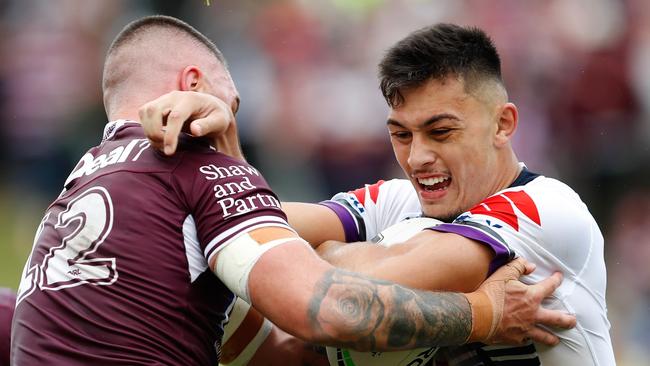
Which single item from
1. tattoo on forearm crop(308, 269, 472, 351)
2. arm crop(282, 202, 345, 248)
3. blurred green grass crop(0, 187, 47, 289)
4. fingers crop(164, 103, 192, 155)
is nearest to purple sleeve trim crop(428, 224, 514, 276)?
tattoo on forearm crop(308, 269, 472, 351)

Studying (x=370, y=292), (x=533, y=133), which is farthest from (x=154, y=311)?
(x=533, y=133)

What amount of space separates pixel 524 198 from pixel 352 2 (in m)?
8.19

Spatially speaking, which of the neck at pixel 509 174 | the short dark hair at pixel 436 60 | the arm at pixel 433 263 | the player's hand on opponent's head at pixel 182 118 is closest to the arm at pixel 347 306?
the arm at pixel 433 263

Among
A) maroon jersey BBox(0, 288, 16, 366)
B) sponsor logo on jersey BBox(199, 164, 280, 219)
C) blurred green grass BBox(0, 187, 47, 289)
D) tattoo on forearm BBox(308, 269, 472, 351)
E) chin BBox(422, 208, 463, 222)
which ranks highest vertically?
sponsor logo on jersey BBox(199, 164, 280, 219)

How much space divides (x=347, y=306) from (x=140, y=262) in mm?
784

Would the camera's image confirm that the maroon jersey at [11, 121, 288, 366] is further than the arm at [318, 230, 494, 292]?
No

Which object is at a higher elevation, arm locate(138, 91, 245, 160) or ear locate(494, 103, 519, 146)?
arm locate(138, 91, 245, 160)

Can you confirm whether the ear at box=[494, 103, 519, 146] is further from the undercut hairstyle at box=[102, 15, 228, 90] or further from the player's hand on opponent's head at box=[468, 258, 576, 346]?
the undercut hairstyle at box=[102, 15, 228, 90]

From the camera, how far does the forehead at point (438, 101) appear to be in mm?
4711

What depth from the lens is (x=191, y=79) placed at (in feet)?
15.2

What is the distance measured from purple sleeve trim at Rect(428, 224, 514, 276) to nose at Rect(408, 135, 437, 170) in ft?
1.61

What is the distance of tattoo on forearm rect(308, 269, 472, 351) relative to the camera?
379 centimetres

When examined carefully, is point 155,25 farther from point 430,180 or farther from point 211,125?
point 430,180

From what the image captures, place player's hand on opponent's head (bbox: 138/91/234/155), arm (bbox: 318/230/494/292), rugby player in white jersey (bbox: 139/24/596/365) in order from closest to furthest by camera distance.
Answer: player's hand on opponent's head (bbox: 138/91/234/155) → arm (bbox: 318/230/494/292) → rugby player in white jersey (bbox: 139/24/596/365)
